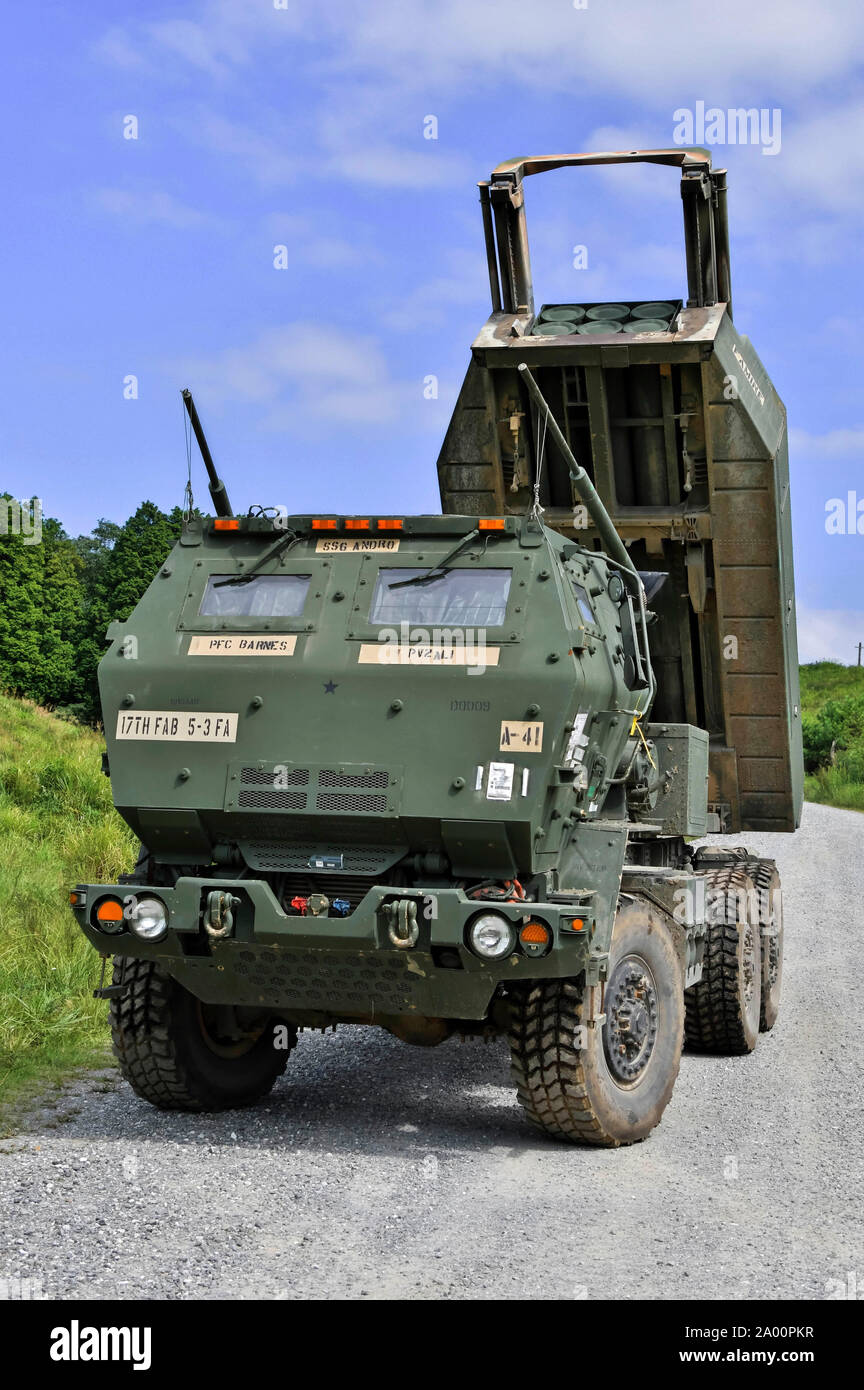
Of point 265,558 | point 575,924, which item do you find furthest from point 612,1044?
point 265,558

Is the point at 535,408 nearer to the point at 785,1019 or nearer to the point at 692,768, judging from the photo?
the point at 692,768

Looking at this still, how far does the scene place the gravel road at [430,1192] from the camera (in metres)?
5.12

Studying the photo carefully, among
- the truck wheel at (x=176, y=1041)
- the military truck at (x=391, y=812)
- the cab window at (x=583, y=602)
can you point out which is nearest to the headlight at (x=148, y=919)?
the military truck at (x=391, y=812)

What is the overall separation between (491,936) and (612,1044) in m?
1.00

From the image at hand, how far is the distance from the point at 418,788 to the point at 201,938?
4.03ft

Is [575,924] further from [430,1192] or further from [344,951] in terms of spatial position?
[430,1192]

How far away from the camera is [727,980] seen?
9297 millimetres

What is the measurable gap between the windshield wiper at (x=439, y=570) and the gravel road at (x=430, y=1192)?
2.57 metres

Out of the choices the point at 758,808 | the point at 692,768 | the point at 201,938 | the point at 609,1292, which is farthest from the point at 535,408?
the point at 609,1292

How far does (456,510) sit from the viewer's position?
33.1 ft

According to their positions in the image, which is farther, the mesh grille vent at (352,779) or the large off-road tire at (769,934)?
the large off-road tire at (769,934)

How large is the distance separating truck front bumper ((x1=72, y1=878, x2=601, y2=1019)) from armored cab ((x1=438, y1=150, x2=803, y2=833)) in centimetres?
344

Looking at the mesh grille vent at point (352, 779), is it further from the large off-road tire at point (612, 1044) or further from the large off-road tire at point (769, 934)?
the large off-road tire at point (769, 934)

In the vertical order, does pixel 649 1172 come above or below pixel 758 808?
below
